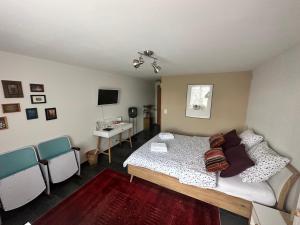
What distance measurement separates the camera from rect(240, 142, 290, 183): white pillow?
1535 mm

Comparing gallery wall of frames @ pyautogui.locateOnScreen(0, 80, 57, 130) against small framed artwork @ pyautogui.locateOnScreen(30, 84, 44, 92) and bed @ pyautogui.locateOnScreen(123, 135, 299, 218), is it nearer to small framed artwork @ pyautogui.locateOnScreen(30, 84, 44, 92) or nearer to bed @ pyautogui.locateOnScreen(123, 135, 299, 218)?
small framed artwork @ pyautogui.locateOnScreen(30, 84, 44, 92)

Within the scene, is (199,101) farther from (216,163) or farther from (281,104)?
(216,163)

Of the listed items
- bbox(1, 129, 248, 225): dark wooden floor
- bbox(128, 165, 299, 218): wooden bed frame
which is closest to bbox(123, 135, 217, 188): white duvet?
bbox(128, 165, 299, 218): wooden bed frame

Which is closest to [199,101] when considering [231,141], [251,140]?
[231,141]

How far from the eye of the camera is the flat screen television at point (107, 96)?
3372 mm

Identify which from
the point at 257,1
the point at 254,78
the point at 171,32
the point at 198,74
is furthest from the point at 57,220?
the point at 254,78

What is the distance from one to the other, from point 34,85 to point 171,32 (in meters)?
2.38

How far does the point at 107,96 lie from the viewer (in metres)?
3.56

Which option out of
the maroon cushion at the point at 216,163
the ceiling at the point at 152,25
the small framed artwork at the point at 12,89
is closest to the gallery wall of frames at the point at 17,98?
the small framed artwork at the point at 12,89

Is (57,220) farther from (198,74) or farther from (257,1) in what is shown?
(198,74)

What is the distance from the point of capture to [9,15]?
99cm

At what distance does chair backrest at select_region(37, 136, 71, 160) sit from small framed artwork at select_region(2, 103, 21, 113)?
671mm

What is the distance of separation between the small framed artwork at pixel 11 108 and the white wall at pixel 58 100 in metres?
0.05

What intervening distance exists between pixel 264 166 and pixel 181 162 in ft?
3.48
